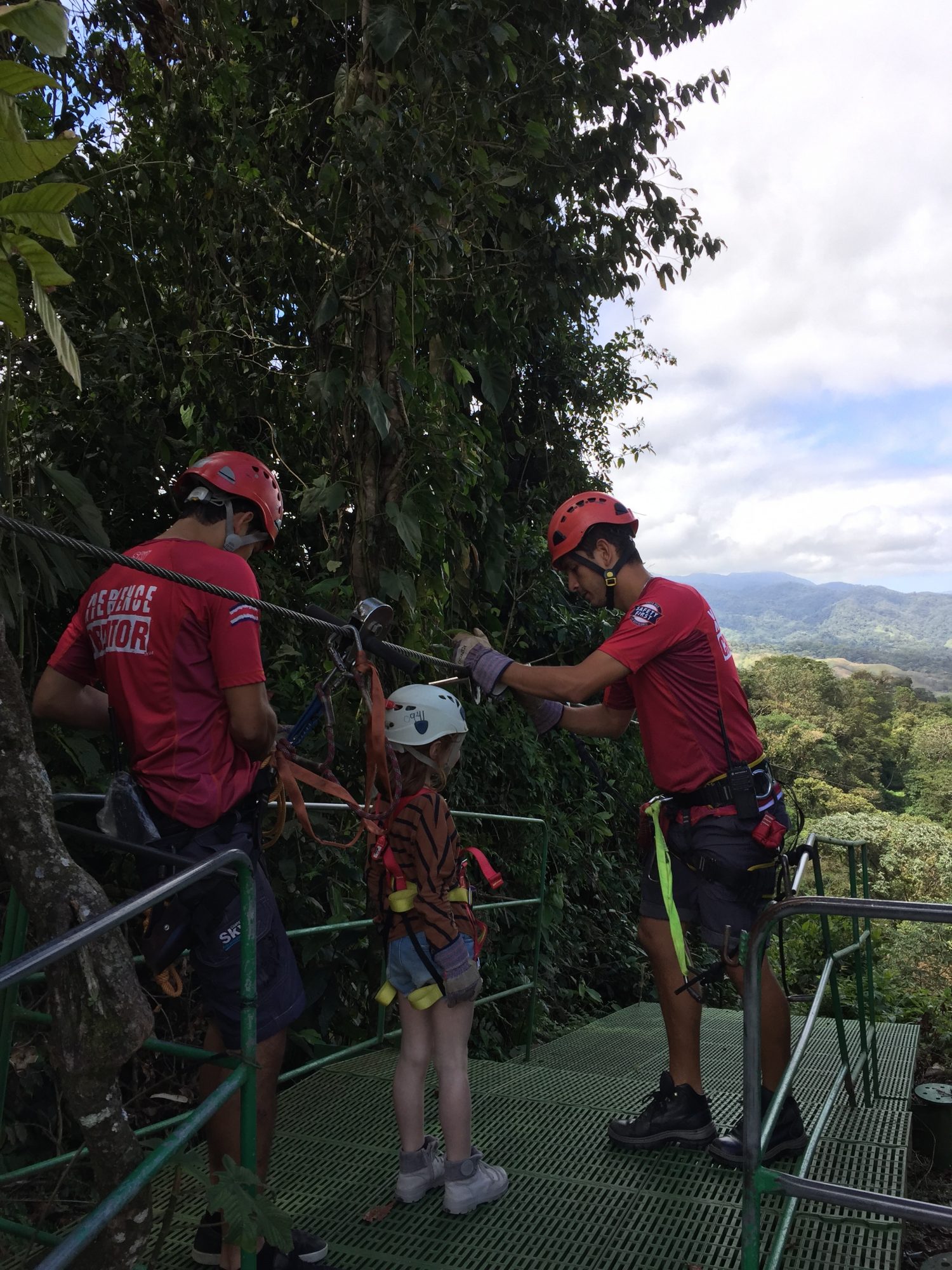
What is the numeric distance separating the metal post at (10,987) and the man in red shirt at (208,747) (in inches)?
13.3

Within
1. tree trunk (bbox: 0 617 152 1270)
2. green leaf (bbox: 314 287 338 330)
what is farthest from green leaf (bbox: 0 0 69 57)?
green leaf (bbox: 314 287 338 330)

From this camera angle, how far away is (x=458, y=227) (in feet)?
15.6

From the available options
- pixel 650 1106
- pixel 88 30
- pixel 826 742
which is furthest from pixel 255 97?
pixel 826 742

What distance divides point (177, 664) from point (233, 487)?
51cm

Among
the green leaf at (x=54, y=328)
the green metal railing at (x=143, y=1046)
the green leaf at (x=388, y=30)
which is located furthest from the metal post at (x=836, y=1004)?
the green leaf at (x=388, y=30)

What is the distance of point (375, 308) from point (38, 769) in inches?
121

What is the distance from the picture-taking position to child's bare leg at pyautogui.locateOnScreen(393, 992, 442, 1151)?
2838 mm

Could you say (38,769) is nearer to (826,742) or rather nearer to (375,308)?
(375,308)

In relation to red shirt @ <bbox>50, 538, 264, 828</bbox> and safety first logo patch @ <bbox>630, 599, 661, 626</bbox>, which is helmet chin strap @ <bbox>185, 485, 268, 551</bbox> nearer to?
red shirt @ <bbox>50, 538, 264, 828</bbox>

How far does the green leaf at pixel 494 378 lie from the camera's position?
17.8 feet

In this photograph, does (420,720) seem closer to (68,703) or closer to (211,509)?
(211,509)

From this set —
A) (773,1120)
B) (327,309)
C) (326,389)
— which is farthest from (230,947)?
(327,309)

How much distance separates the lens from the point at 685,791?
3271mm

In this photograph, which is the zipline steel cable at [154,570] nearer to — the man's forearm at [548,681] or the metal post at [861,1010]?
the man's forearm at [548,681]
